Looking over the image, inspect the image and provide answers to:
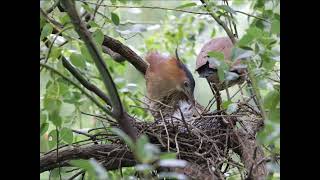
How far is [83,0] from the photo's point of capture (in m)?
1.73

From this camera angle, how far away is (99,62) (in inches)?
42.1

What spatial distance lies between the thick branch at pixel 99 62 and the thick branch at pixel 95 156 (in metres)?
0.51

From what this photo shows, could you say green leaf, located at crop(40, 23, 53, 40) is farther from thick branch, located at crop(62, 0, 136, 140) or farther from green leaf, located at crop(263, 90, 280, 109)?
green leaf, located at crop(263, 90, 280, 109)

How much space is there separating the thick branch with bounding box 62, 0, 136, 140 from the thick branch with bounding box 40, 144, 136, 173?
51 centimetres

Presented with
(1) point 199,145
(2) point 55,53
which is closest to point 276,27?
(2) point 55,53

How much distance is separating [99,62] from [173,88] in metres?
1.05

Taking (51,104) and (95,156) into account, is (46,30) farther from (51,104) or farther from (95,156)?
(95,156)

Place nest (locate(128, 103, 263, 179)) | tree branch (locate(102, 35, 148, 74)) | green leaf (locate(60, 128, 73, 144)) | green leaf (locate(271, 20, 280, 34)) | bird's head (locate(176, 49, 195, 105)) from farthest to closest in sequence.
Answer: tree branch (locate(102, 35, 148, 74)) → bird's head (locate(176, 49, 195, 105)) → nest (locate(128, 103, 263, 179)) → green leaf (locate(60, 128, 73, 144)) → green leaf (locate(271, 20, 280, 34))

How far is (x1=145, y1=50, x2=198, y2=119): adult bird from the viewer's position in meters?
2.09

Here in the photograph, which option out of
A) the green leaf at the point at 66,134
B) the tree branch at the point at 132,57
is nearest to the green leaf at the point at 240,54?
the green leaf at the point at 66,134

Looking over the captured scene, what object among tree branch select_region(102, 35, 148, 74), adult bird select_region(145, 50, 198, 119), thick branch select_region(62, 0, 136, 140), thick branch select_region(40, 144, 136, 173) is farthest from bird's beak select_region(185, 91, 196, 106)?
thick branch select_region(62, 0, 136, 140)

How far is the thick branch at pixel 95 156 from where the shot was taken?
159 cm
